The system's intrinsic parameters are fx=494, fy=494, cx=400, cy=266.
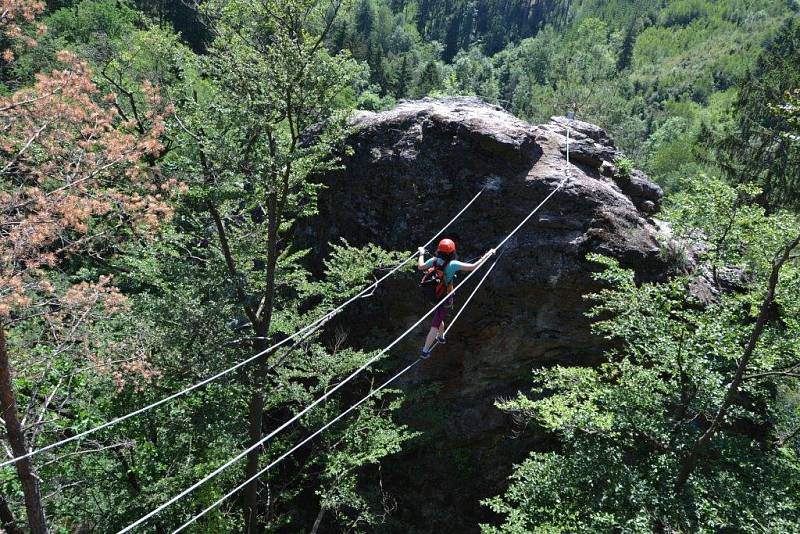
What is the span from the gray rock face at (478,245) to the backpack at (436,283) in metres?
2.85

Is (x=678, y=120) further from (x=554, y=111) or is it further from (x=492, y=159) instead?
(x=492, y=159)

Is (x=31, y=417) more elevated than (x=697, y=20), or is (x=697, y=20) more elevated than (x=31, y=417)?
(x=697, y=20)

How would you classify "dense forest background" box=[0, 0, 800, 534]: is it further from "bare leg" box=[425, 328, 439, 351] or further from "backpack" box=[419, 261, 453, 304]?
"backpack" box=[419, 261, 453, 304]

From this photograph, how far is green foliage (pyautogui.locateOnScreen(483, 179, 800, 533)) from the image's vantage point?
653 centimetres

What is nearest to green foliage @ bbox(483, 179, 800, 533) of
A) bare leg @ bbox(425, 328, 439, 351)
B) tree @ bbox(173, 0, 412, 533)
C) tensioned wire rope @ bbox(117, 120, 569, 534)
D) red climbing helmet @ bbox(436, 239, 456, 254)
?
bare leg @ bbox(425, 328, 439, 351)

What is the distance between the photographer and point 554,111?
42.8 metres

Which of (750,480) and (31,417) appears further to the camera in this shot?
(31,417)

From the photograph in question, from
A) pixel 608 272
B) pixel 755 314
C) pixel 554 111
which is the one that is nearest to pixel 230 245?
pixel 608 272

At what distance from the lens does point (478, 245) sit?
10.4 metres

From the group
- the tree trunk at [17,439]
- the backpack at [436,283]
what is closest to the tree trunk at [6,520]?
the tree trunk at [17,439]

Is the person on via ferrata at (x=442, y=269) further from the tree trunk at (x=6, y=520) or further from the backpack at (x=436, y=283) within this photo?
the tree trunk at (x=6, y=520)

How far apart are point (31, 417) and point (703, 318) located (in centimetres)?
1029

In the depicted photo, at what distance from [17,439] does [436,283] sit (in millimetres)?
5691

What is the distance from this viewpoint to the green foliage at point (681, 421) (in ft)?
21.4
